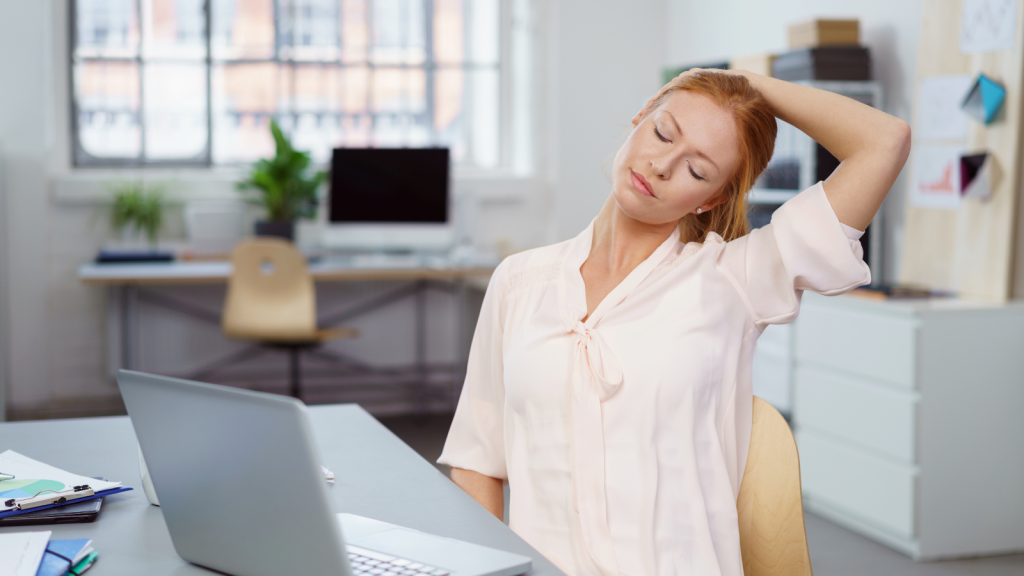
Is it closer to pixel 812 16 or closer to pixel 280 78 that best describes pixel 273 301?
pixel 280 78

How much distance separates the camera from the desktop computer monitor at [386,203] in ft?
14.5

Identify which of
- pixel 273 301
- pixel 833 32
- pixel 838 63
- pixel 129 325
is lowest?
pixel 129 325

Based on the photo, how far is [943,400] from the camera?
104 inches

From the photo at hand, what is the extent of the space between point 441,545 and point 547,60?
423cm

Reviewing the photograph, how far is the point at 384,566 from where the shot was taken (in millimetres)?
895

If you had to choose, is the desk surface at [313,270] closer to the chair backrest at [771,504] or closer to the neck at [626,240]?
the neck at [626,240]

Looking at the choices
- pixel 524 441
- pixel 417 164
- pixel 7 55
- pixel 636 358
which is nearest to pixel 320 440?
pixel 524 441

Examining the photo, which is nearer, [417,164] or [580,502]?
[580,502]

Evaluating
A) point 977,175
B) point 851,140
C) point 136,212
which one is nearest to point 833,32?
point 977,175

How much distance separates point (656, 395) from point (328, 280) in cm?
346

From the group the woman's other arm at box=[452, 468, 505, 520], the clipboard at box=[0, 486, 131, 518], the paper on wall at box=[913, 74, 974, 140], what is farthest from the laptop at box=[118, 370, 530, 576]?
the paper on wall at box=[913, 74, 974, 140]

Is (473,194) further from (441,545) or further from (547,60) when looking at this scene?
(441,545)

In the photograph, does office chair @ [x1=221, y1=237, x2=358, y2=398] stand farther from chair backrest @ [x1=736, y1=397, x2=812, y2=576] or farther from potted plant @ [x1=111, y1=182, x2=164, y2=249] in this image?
chair backrest @ [x1=736, y1=397, x2=812, y2=576]

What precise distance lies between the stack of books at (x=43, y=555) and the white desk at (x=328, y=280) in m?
3.00
